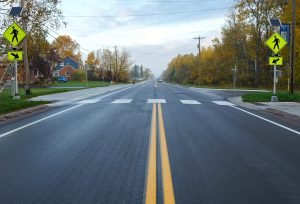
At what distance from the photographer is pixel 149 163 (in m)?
6.41

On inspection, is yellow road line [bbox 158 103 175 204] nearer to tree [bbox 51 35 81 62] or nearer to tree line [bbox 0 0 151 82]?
tree line [bbox 0 0 151 82]

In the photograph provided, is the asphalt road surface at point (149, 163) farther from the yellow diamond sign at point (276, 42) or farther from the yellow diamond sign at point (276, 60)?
the yellow diamond sign at point (276, 42)

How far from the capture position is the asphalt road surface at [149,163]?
4.78 m

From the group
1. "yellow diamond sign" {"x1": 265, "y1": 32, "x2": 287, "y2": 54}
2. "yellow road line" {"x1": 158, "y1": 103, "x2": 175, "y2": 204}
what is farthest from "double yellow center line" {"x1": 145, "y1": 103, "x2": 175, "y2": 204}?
"yellow diamond sign" {"x1": 265, "y1": 32, "x2": 287, "y2": 54}

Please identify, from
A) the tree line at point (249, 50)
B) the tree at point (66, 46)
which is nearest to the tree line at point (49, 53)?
the tree at point (66, 46)

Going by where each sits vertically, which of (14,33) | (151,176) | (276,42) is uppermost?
(14,33)

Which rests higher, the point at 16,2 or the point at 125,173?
the point at 16,2

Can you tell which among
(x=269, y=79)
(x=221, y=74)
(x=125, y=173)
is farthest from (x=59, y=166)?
(x=221, y=74)

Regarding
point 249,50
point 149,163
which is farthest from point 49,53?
point 149,163

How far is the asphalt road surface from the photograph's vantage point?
15.7 ft

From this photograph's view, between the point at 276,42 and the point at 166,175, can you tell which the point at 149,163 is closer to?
the point at 166,175

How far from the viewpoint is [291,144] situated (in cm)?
838

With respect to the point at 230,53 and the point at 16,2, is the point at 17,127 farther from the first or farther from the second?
the point at 230,53

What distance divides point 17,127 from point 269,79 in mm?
52834
